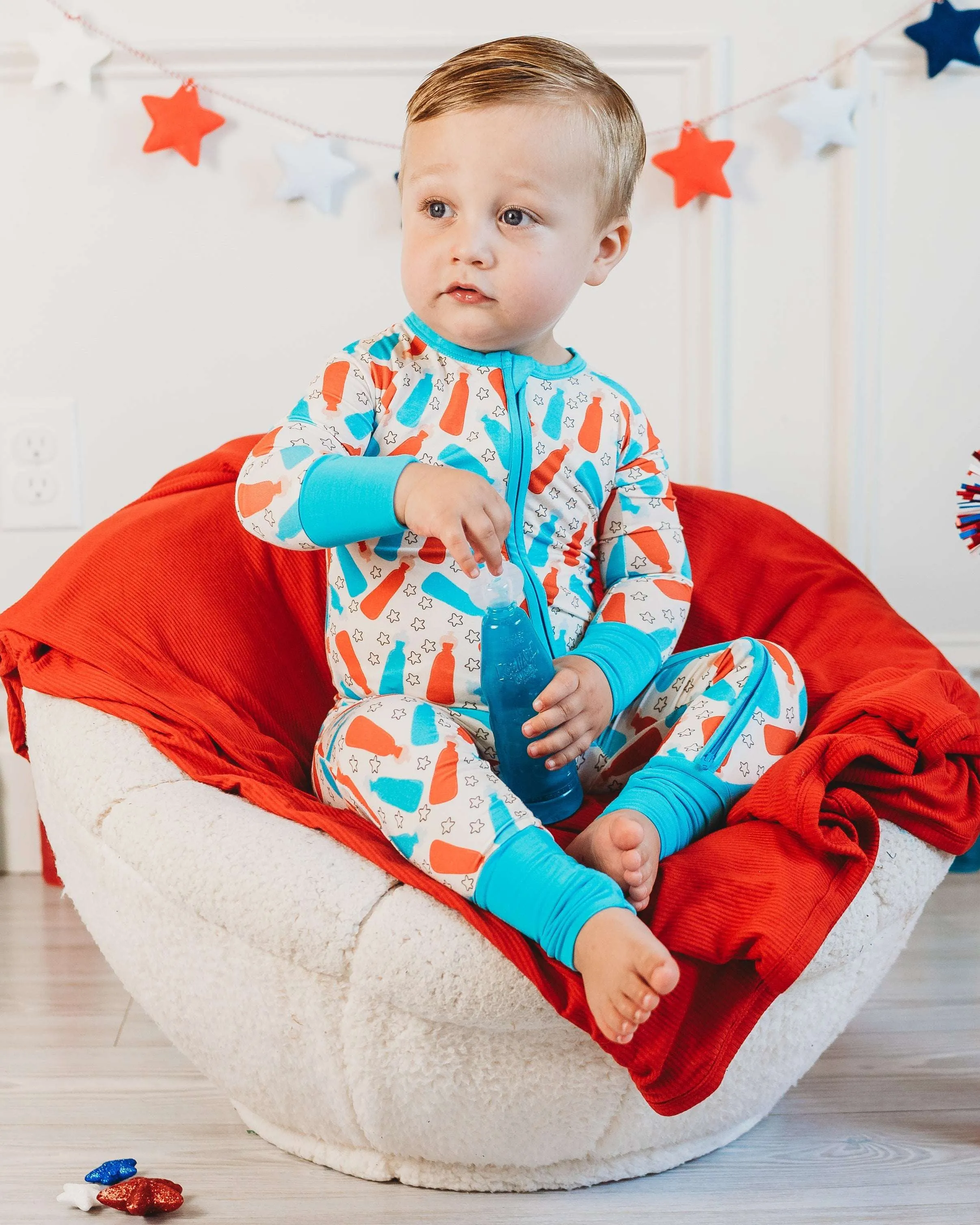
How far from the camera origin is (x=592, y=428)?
46.8 inches

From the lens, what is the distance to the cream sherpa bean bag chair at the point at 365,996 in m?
0.87

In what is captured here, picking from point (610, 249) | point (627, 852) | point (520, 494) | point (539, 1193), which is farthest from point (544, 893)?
point (610, 249)

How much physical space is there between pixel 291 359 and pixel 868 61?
871 mm

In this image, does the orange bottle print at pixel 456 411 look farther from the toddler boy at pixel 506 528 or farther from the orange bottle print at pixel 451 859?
the orange bottle print at pixel 451 859

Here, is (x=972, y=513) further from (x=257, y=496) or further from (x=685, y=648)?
(x=257, y=496)

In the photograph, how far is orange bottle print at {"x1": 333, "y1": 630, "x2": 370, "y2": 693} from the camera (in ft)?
3.70

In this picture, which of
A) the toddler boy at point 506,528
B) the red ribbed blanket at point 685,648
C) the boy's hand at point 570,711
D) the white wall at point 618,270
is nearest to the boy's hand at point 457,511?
the toddler boy at point 506,528

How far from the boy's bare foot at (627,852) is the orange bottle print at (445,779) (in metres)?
0.11

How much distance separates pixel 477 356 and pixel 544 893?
0.52 metres

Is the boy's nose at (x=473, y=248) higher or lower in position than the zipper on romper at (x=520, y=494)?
higher

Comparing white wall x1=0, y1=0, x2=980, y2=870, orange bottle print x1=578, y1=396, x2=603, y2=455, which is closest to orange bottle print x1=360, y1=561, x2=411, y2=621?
orange bottle print x1=578, y1=396, x2=603, y2=455

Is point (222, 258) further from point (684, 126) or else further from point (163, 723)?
point (163, 723)

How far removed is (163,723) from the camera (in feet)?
3.42

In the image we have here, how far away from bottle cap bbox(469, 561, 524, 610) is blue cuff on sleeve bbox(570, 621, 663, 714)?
0.08 meters
